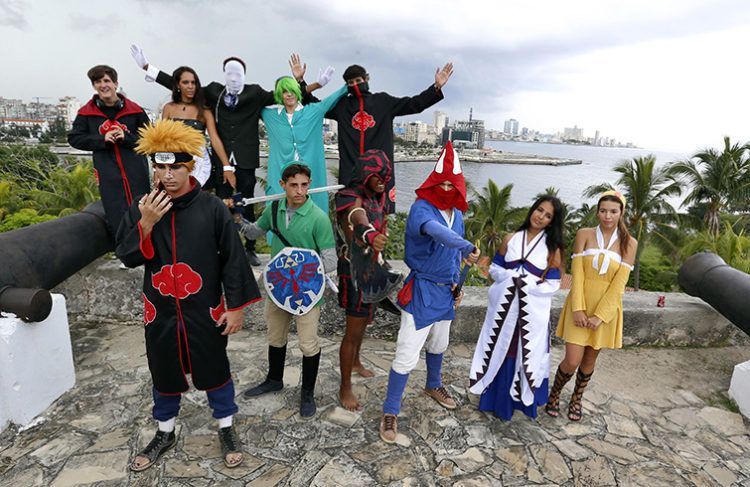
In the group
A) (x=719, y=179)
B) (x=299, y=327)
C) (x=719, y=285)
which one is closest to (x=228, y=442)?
(x=299, y=327)

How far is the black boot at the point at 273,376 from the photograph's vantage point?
3.48m

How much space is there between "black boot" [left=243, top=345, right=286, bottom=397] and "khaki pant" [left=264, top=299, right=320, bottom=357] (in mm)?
111

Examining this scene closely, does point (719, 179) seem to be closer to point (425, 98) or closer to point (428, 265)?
point (425, 98)

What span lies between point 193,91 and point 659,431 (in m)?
4.70

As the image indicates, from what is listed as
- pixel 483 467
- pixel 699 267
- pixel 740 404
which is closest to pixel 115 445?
pixel 483 467

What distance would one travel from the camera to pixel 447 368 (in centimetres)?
410

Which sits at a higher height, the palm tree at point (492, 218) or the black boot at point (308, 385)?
the black boot at point (308, 385)

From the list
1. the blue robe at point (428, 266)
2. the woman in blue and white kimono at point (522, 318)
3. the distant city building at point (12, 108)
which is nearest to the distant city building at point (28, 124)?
the distant city building at point (12, 108)

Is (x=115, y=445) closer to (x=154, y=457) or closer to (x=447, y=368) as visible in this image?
(x=154, y=457)

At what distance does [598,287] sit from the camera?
3.26 meters

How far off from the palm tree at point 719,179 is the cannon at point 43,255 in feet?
83.8

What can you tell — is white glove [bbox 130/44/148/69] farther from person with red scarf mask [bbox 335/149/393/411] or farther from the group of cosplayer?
person with red scarf mask [bbox 335/149/393/411]

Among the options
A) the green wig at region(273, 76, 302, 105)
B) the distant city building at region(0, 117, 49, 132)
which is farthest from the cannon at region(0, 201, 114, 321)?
the distant city building at region(0, 117, 49, 132)

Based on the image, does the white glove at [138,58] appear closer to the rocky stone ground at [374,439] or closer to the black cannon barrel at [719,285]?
the rocky stone ground at [374,439]
